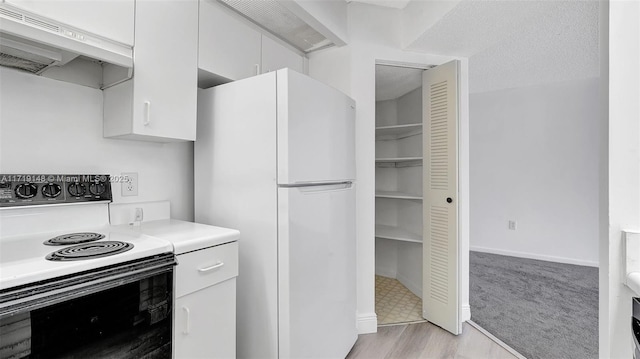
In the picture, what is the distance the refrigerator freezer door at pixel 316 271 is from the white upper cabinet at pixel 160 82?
0.70 metres

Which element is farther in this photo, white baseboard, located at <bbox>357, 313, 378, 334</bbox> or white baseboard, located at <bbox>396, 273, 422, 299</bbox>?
white baseboard, located at <bbox>396, 273, 422, 299</bbox>

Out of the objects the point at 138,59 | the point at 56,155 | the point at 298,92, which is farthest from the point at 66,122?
the point at 298,92

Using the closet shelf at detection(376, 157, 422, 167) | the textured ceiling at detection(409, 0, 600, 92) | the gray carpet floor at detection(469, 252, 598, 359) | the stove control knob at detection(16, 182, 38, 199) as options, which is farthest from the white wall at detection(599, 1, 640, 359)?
the stove control knob at detection(16, 182, 38, 199)

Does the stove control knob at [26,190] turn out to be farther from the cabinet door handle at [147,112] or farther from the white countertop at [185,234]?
the cabinet door handle at [147,112]

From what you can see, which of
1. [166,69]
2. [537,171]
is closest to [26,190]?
[166,69]

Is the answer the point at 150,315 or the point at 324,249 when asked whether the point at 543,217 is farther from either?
the point at 150,315

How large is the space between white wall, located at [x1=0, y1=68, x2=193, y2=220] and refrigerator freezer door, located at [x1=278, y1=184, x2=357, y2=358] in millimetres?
838

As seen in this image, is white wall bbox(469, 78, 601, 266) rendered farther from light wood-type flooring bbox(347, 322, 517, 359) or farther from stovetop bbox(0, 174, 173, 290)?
stovetop bbox(0, 174, 173, 290)

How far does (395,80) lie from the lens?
9.30 feet

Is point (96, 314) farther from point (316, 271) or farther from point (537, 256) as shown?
point (537, 256)

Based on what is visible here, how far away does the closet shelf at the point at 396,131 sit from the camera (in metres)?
2.79

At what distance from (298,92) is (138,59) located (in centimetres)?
76

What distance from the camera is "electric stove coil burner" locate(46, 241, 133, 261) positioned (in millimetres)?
939

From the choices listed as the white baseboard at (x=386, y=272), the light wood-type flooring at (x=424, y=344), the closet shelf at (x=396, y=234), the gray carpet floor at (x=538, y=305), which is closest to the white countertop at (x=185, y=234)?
the light wood-type flooring at (x=424, y=344)
